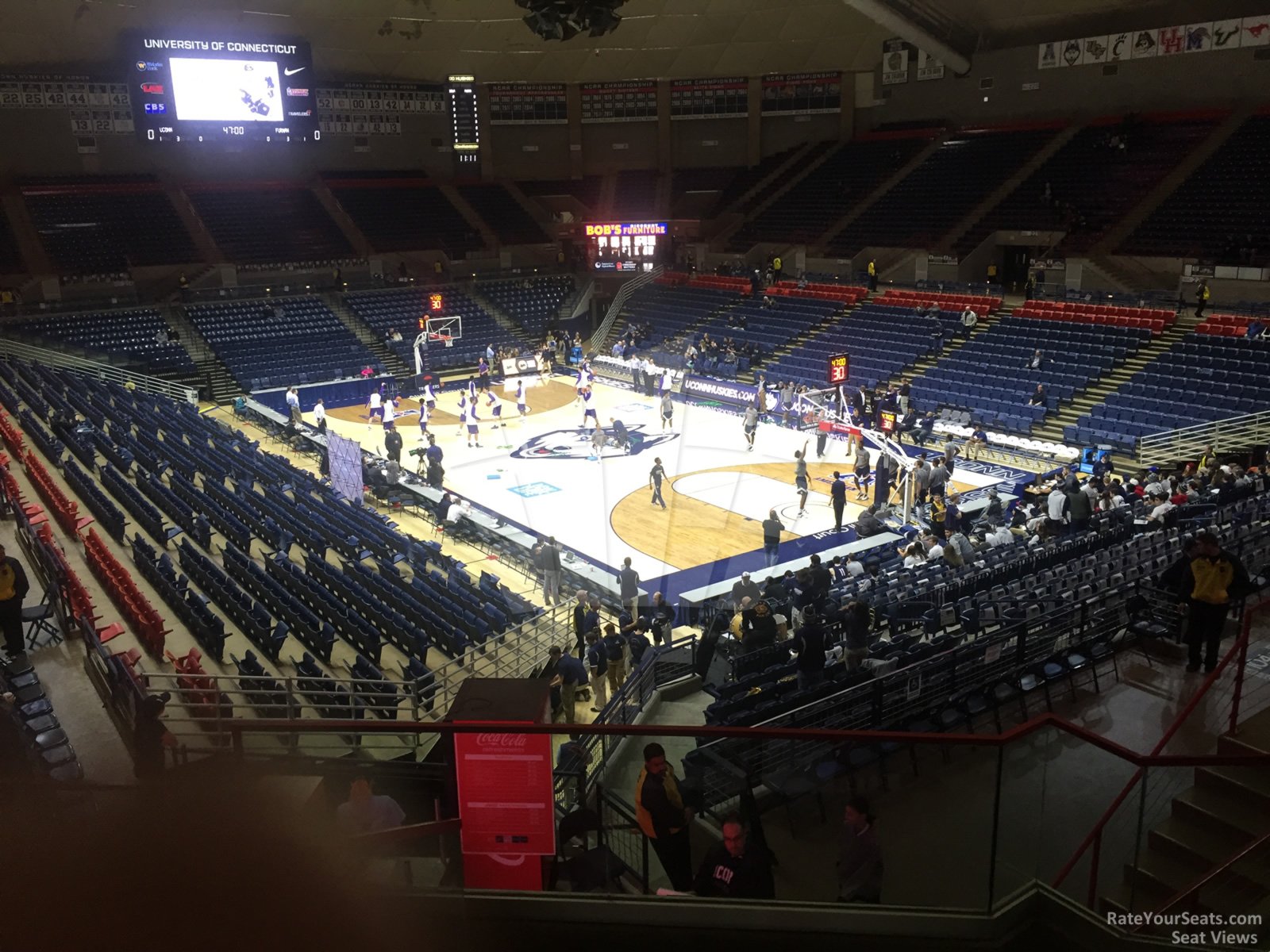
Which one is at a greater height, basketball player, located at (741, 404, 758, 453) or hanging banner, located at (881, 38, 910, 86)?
hanging banner, located at (881, 38, 910, 86)

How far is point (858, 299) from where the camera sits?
121 ft

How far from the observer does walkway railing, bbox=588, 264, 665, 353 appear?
139 feet

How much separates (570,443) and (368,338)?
608 inches

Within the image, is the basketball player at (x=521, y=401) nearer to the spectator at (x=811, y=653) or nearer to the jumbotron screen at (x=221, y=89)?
the jumbotron screen at (x=221, y=89)

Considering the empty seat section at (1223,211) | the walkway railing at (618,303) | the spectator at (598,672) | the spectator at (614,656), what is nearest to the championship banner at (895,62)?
the walkway railing at (618,303)

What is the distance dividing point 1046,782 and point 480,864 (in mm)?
3134

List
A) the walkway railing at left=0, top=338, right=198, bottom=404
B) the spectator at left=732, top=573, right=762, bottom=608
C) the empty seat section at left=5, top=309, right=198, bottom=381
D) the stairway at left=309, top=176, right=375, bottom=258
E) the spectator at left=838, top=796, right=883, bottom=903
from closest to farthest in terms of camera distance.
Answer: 1. the spectator at left=838, top=796, right=883, bottom=903
2. the spectator at left=732, top=573, right=762, bottom=608
3. the walkway railing at left=0, top=338, right=198, bottom=404
4. the empty seat section at left=5, top=309, right=198, bottom=381
5. the stairway at left=309, top=176, right=375, bottom=258

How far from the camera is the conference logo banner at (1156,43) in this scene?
33.4 metres

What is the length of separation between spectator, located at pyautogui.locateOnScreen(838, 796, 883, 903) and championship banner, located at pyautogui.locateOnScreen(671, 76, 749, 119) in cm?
4727

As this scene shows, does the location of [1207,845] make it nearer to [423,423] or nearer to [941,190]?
[423,423]

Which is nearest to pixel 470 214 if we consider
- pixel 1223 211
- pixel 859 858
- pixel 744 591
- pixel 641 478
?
pixel 641 478

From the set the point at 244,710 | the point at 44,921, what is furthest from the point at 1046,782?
the point at 244,710

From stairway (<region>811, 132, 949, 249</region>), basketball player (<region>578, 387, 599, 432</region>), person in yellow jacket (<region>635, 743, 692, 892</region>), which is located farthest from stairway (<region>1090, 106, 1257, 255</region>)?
person in yellow jacket (<region>635, 743, 692, 892</region>)

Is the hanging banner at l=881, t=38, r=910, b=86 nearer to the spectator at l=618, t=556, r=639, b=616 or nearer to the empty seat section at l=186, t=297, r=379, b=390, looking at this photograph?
the empty seat section at l=186, t=297, r=379, b=390
